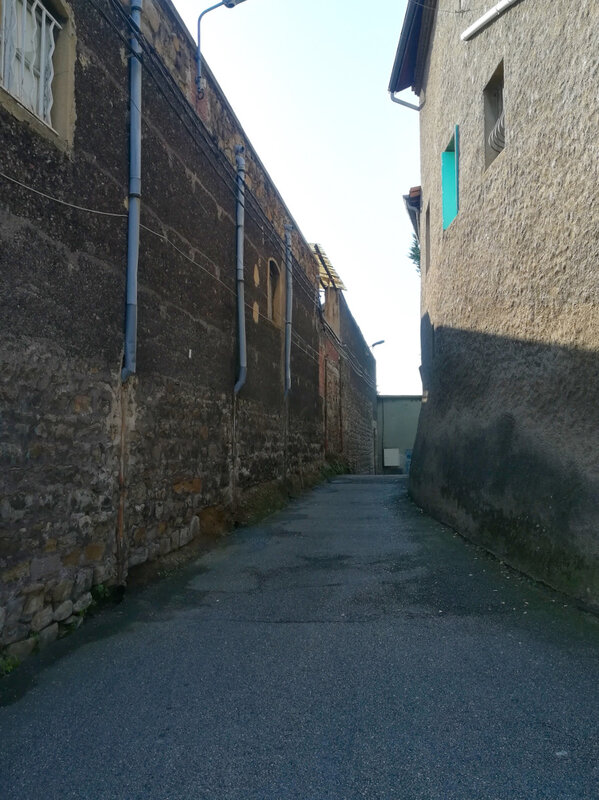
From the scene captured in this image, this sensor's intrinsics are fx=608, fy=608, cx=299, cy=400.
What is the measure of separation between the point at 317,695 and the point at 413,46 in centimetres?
1026

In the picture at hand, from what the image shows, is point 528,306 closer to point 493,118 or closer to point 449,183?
point 493,118

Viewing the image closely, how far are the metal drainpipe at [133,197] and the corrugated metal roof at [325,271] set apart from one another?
851cm

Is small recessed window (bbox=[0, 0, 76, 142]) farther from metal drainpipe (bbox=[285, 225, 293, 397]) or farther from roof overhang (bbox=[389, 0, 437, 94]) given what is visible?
roof overhang (bbox=[389, 0, 437, 94])

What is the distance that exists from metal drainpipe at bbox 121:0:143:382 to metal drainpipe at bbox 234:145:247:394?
261 cm

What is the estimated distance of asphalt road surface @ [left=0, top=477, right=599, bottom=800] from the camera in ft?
7.06

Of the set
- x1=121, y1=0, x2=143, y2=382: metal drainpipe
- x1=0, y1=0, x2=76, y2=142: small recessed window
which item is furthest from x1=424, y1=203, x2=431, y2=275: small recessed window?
x1=0, y1=0, x2=76, y2=142: small recessed window

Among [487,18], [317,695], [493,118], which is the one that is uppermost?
[487,18]

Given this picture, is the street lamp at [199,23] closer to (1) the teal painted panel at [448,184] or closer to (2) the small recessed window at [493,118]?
(2) the small recessed window at [493,118]

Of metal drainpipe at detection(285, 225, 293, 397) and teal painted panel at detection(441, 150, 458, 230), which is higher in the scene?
teal painted panel at detection(441, 150, 458, 230)

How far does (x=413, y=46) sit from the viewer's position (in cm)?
995

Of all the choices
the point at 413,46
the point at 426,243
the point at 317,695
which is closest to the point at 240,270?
the point at 426,243

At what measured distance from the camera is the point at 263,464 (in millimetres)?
8523

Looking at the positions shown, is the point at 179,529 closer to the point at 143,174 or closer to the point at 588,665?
the point at 143,174

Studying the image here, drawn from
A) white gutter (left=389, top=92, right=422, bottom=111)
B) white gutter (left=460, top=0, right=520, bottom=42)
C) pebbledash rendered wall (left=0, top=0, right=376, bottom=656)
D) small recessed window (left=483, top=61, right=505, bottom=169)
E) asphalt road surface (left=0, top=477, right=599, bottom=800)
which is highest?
white gutter (left=389, top=92, right=422, bottom=111)
